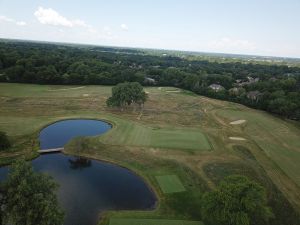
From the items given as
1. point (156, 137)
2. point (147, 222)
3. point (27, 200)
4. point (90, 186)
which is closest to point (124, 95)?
point (156, 137)

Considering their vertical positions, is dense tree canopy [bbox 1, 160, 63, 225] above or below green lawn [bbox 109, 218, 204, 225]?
above

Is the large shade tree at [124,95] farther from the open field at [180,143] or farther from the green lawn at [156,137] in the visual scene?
the green lawn at [156,137]

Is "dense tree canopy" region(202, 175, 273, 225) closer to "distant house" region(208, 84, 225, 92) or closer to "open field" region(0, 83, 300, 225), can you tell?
"open field" region(0, 83, 300, 225)

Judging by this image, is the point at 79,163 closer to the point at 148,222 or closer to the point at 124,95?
the point at 148,222

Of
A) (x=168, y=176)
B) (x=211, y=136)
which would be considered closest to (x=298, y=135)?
(x=211, y=136)

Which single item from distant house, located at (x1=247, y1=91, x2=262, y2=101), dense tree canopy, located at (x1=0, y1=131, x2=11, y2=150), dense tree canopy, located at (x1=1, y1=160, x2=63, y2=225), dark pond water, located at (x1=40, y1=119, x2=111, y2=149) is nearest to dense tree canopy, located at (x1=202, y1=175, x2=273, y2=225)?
dense tree canopy, located at (x1=1, y1=160, x2=63, y2=225)

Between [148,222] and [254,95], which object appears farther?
[254,95]
